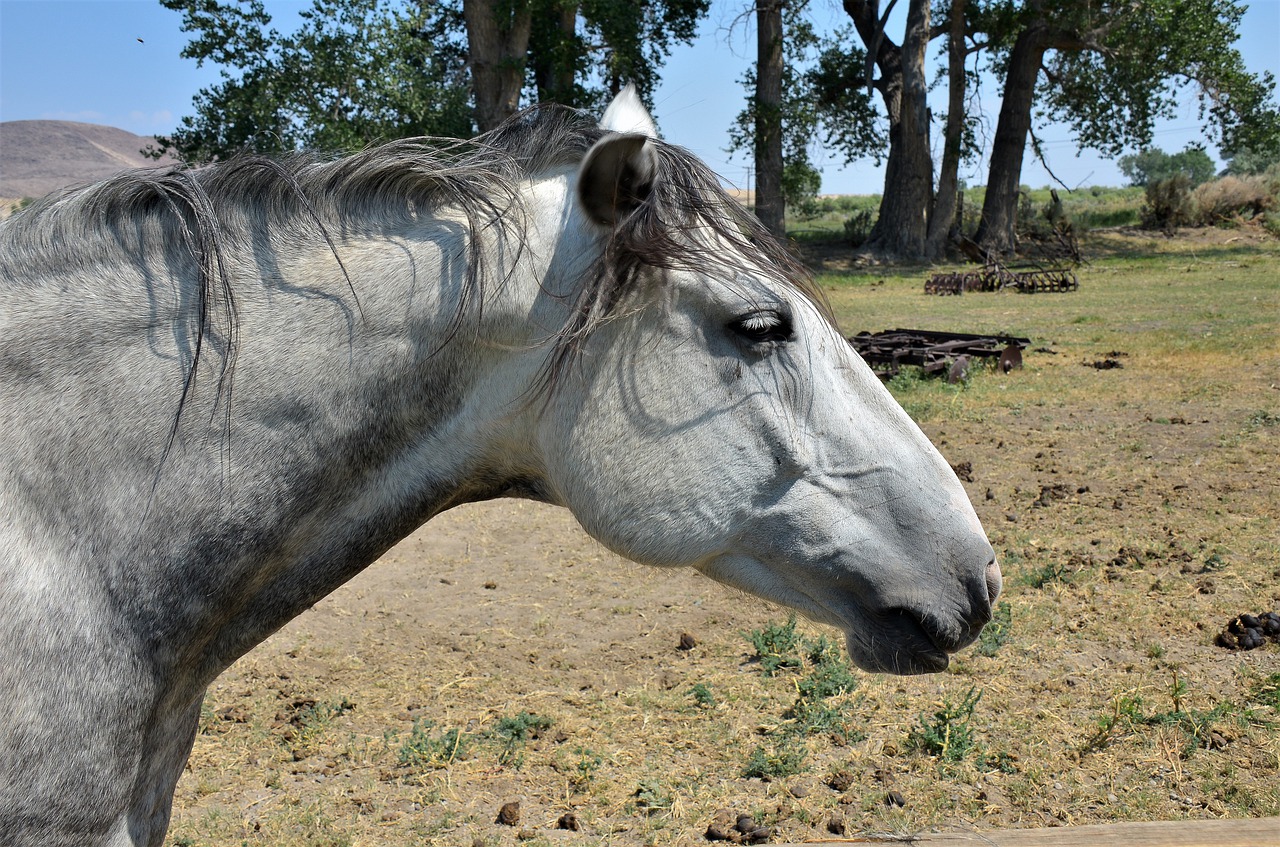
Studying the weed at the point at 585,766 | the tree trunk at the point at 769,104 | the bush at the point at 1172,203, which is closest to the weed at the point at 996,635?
the weed at the point at 585,766

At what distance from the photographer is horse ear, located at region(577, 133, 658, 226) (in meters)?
1.48

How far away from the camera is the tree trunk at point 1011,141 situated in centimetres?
2523

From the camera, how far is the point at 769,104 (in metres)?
22.1

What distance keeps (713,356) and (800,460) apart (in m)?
0.25

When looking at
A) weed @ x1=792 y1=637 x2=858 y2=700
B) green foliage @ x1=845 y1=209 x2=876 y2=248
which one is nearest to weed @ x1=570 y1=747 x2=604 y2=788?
weed @ x1=792 y1=637 x2=858 y2=700

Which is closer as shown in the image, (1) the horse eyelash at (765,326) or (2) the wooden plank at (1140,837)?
(1) the horse eyelash at (765,326)

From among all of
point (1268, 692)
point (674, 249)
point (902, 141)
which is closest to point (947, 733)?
point (1268, 692)

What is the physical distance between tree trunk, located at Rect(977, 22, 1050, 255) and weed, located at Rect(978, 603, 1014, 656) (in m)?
23.7

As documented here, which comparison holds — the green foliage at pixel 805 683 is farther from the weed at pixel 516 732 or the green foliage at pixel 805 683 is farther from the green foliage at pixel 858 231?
the green foliage at pixel 858 231

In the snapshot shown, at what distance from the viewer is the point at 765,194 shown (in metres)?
22.2

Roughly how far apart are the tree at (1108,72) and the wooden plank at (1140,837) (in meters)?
24.7

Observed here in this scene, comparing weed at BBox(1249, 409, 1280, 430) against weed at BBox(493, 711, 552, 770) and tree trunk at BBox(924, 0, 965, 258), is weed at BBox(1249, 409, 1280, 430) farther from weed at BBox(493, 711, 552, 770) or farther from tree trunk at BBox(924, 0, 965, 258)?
tree trunk at BBox(924, 0, 965, 258)

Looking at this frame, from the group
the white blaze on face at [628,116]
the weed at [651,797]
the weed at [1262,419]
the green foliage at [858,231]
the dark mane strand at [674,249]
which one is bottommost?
the weed at [651,797]

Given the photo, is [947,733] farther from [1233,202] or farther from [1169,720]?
[1233,202]
